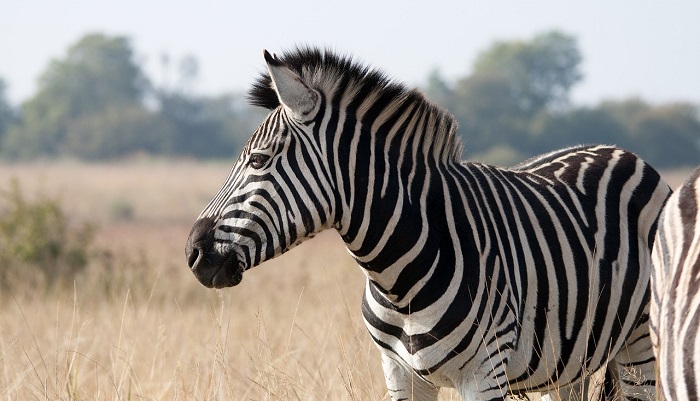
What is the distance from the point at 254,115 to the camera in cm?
9431

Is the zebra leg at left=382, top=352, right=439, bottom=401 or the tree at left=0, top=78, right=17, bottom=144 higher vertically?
the tree at left=0, top=78, right=17, bottom=144

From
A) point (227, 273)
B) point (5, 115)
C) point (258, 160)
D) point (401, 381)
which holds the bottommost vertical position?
point (401, 381)

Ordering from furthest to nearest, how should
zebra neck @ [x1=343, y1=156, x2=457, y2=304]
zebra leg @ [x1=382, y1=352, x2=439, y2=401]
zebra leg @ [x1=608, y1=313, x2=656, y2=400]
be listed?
zebra leg @ [x1=608, y1=313, x2=656, y2=400]
zebra leg @ [x1=382, y1=352, x2=439, y2=401]
zebra neck @ [x1=343, y1=156, x2=457, y2=304]

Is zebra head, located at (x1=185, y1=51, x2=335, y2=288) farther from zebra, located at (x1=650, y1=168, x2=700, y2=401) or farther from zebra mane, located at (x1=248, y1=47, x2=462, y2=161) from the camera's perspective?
zebra, located at (x1=650, y1=168, x2=700, y2=401)

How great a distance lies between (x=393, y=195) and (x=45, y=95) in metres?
89.5

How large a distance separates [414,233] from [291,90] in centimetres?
78

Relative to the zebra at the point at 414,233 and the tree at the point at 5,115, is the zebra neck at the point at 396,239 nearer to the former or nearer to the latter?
the zebra at the point at 414,233

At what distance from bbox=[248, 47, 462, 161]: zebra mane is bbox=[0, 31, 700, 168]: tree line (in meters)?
52.8

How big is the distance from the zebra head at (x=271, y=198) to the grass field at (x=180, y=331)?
0.32 metres

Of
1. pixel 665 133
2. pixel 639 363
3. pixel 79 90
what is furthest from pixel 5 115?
pixel 639 363

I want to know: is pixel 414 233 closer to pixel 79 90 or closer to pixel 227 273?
pixel 227 273

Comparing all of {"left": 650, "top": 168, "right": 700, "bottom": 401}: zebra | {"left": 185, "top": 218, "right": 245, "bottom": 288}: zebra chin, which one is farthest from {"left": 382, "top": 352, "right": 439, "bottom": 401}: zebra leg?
{"left": 650, "top": 168, "right": 700, "bottom": 401}: zebra

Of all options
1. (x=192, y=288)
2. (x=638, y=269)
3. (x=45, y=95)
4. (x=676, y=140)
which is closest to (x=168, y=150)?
(x=45, y=95)

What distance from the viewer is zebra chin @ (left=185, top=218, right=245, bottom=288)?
143 inches
